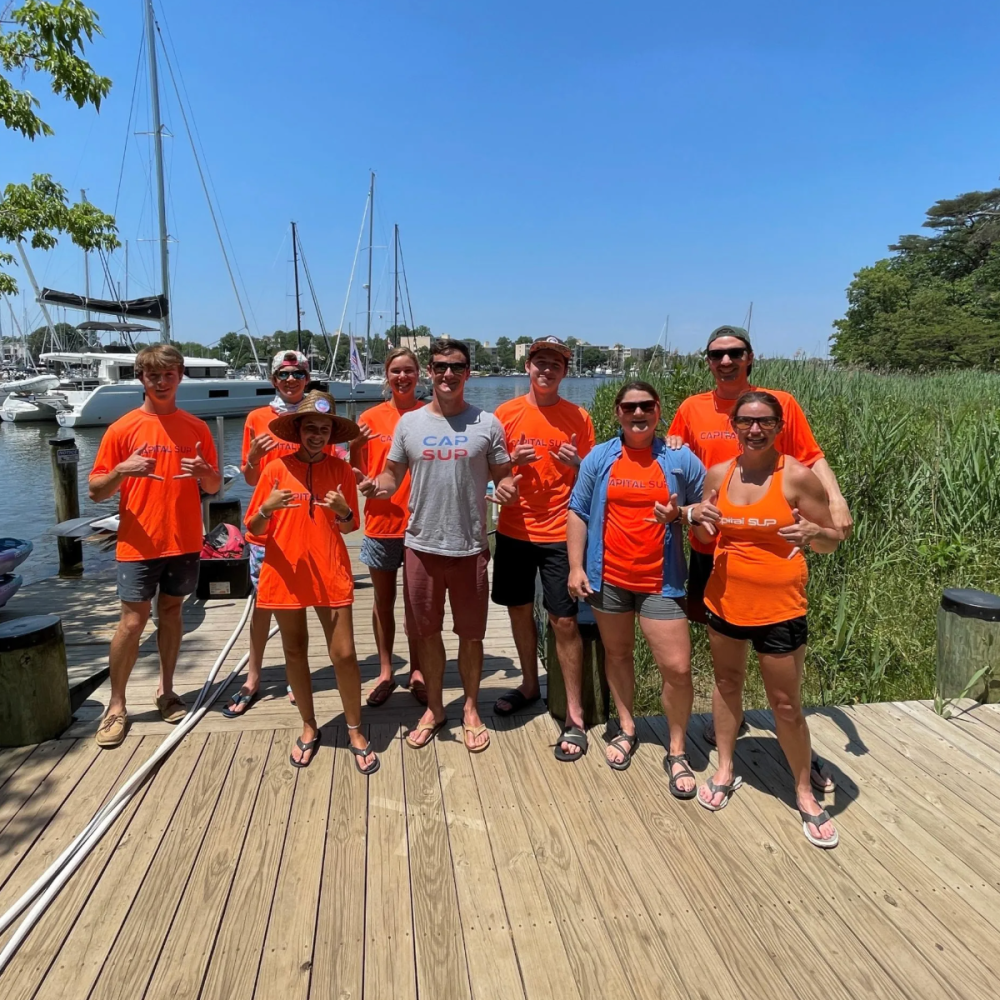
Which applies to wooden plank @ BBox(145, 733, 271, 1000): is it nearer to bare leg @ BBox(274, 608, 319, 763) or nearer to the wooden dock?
the wooden dock

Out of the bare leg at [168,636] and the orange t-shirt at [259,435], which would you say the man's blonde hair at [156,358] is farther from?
the bare leg at [168,636]

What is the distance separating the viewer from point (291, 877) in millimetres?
2320

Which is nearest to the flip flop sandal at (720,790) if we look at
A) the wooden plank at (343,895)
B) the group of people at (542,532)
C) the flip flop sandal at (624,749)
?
the group of people at (542,532)

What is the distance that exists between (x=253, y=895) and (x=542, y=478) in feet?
6.53

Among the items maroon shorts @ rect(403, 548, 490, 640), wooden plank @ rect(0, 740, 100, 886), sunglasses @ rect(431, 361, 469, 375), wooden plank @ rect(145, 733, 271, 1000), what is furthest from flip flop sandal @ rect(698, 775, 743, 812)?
wooden plank @ rect(0, 740, 100, 886)

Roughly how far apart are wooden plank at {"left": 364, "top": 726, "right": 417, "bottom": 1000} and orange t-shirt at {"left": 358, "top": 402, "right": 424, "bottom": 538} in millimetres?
1182

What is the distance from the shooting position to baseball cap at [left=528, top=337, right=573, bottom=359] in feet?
10.3

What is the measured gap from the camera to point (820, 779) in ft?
9.29

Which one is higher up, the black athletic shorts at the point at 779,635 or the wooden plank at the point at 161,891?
the black athletic shorts at the point at 779,635

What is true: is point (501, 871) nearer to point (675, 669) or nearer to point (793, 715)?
point (675, 669)

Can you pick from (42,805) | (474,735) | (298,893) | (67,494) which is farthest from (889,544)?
(67,494)

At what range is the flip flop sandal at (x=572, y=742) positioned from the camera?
306cm

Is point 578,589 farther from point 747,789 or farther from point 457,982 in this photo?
point 457,982

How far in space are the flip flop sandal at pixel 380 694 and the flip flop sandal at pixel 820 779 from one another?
2.13m
